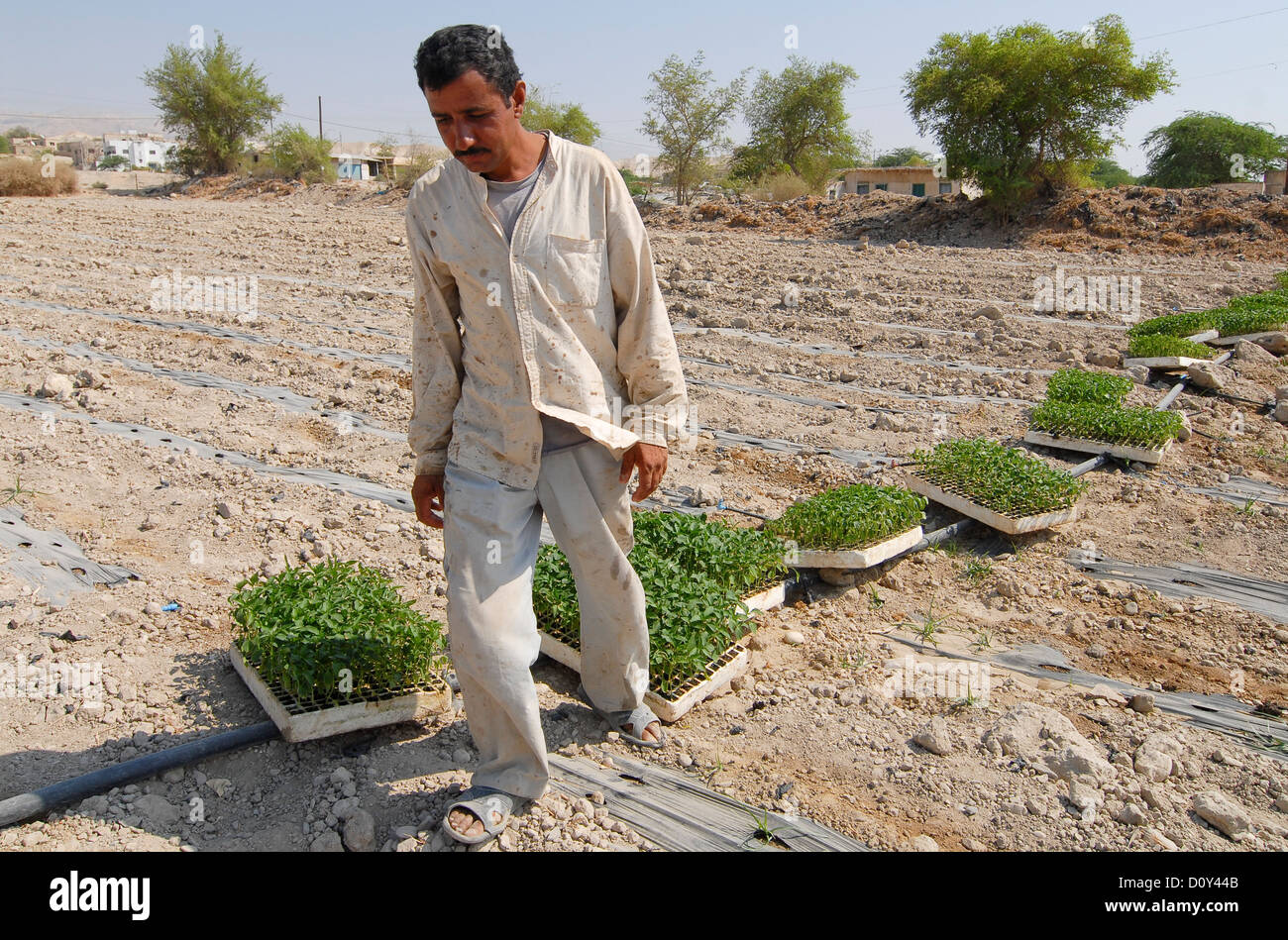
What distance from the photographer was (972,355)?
8984mm

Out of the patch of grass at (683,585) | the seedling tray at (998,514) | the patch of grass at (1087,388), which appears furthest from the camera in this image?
the patch of grass at (1087,388)

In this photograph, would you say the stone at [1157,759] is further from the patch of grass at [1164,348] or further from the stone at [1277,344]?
the stone at [1277,344]

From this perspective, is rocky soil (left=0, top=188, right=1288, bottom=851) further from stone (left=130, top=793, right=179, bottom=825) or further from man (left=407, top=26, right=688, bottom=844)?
man (left=407, top=26, right=688, bottom=844)

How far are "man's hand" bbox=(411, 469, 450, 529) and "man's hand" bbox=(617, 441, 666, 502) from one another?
520mm

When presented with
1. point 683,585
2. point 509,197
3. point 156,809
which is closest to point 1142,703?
point 683,585

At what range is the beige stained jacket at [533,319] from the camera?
2.36 m

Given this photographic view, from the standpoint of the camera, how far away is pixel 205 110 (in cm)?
3594

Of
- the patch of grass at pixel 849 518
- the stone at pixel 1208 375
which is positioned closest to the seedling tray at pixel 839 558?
the patch of grass at pixel 849 518

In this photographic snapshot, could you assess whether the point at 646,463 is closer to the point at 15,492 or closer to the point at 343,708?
the point at 343,708

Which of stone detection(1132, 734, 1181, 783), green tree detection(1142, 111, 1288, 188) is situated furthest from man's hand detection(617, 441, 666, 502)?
green tree detection(1142, 111, 1288, 188)

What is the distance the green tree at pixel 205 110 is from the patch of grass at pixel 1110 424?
3653 centimetres

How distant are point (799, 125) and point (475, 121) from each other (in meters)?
32.9

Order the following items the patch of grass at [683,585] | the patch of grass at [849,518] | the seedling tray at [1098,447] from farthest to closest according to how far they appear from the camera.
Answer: the seedling tray at [1098,447] < the patch of grass at [849,518] < the patch of grass at [683,585]

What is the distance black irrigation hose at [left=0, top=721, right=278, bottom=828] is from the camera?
7.80 feet
